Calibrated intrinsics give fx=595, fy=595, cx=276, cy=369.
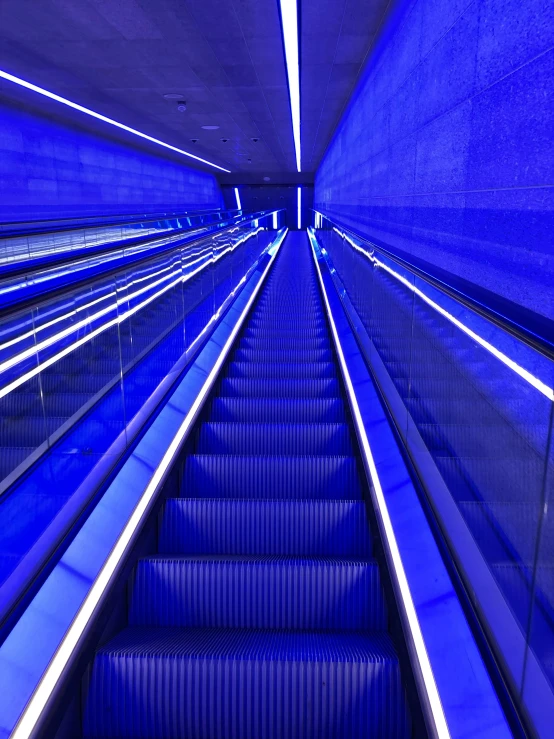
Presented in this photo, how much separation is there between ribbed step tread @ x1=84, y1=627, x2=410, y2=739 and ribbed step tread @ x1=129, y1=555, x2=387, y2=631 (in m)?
0.40

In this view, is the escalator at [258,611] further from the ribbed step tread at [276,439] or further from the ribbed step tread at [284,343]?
the ribbed step tread at [284,343]

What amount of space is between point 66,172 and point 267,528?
13.4 m

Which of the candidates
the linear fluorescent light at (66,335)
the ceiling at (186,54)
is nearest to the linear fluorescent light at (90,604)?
the linear fluorescent light at (66,335)

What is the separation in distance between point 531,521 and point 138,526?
194cm

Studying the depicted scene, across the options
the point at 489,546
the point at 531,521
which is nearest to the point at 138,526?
the point at 489,546

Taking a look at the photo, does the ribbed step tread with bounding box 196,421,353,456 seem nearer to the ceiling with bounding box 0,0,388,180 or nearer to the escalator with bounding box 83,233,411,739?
the escalator with bounding box 83,233,411,739

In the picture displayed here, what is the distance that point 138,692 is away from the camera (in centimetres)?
234

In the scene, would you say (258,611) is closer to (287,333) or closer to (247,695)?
(247,695)

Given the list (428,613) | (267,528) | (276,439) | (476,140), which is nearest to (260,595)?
(267,528)

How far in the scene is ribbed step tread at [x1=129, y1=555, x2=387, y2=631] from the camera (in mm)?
2795

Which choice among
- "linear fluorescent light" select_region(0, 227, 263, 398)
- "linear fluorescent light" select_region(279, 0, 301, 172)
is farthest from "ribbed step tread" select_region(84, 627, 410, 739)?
"linear fluorescent light" select_region(279, 0, 301, 172)

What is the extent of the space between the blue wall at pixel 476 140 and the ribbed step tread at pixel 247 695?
192cm

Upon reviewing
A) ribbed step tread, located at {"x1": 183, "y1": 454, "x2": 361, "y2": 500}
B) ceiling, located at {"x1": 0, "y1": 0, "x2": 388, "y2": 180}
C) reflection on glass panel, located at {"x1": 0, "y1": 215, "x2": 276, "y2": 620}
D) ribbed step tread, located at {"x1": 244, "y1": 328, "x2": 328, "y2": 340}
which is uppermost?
ceiling, located at {"x1": 0, "y1": 0, "x2": 388, "y2": 180}

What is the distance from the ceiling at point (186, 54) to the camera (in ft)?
21.7
